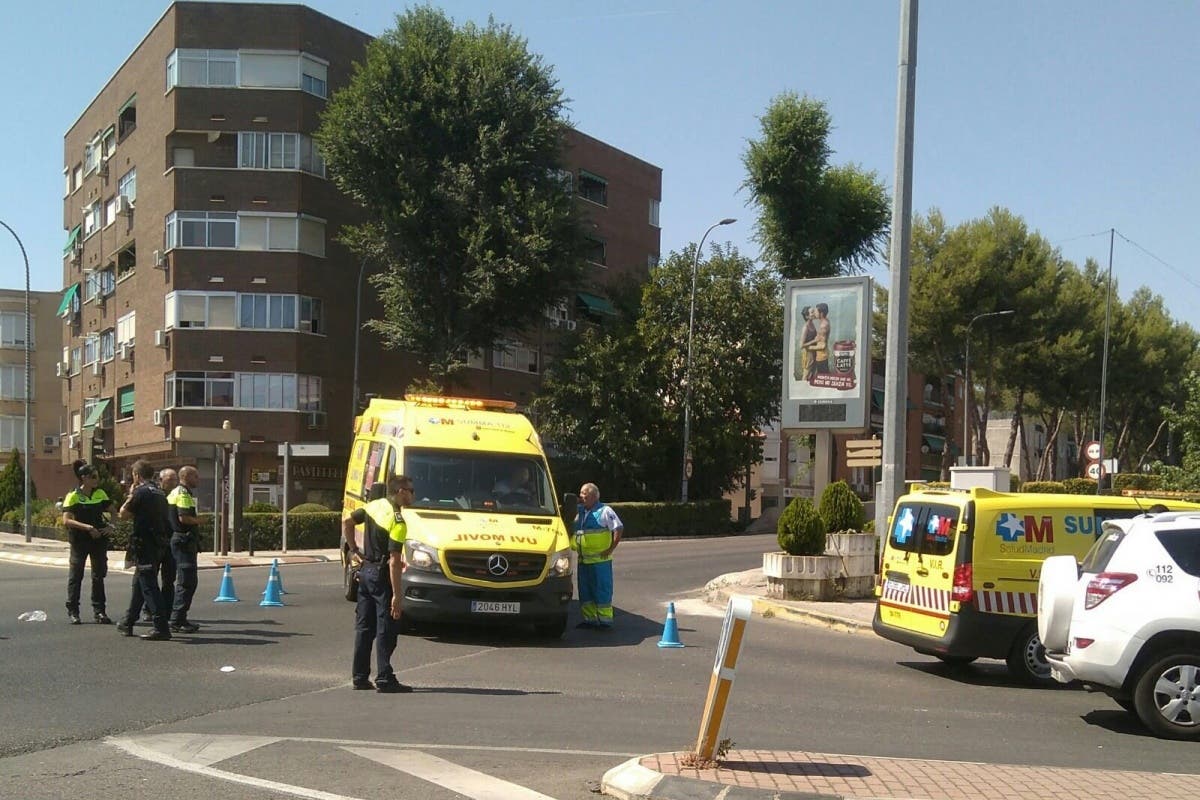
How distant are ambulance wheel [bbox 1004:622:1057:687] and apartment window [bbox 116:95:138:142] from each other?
43.0 metres

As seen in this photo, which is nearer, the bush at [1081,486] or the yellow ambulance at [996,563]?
the yellow ambulance at [996,563]

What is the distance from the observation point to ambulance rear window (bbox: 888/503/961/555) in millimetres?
12055

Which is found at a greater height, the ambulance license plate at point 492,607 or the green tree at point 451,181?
the green tree at point 451,181

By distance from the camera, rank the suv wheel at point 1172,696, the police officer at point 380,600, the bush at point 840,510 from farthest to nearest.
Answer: the bush at point 840,510 < the police officer at point 380,600 < the suv wheel at point 1172,696

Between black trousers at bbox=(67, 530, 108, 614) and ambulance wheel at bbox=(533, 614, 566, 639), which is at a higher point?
black trousers at bbox=(67, 530, 108, 614)

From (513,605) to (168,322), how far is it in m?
32.5

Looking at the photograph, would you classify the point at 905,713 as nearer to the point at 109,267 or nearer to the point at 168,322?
the point at 168,322

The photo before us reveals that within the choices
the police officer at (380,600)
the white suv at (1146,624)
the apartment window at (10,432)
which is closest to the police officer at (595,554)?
the police officer at (380,600)

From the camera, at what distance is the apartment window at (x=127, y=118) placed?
47.3 metres

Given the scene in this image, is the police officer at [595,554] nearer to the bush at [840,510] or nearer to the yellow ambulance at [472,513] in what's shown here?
the yellow ambulance at [472,513]

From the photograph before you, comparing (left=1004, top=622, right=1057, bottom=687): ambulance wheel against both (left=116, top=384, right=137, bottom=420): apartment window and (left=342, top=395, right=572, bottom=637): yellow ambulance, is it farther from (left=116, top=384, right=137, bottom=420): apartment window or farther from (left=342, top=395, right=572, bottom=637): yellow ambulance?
(left=116, top=384, right=137, bottom=420): apartment window

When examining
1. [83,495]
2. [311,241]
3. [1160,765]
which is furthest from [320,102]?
[1160,765]

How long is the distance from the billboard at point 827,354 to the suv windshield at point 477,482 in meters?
9.55

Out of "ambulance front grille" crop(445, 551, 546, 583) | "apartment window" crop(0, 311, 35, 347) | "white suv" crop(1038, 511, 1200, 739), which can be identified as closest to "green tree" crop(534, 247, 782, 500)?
"ambulance front grille" crop(445, 551, 546, 583)
